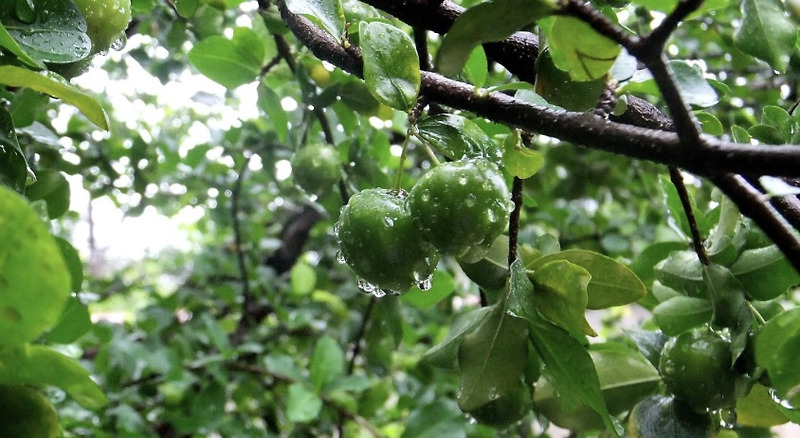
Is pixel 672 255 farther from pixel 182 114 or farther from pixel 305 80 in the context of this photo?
pixel 182 114

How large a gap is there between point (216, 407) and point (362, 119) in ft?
2.52

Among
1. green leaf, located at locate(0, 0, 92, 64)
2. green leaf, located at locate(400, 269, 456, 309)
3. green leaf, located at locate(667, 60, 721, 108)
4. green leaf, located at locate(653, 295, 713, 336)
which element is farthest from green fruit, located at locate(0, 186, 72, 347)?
green leaf, located at locate(400, 269, 456, 309)

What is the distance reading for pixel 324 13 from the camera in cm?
55

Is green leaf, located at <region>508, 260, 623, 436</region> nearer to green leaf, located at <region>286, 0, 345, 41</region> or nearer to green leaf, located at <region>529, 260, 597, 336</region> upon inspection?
green leaf, located at <region>529, 260, 597, 336</region>

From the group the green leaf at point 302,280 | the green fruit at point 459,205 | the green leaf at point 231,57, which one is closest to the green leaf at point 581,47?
the green fruit at point 459,205

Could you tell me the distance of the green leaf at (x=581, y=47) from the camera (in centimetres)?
38

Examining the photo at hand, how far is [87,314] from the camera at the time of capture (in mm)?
662

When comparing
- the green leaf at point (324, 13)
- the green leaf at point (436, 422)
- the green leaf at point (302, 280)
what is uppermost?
the green leaf at point (324, 13)

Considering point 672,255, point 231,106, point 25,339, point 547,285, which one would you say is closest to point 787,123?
point 672,255

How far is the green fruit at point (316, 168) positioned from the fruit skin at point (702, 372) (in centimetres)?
45

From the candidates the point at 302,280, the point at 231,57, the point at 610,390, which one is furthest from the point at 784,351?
the point at 302,280

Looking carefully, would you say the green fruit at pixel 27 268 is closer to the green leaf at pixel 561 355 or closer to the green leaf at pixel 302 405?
the green leaf at pixel 561 355

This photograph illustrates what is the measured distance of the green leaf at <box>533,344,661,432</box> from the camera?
2.20ft

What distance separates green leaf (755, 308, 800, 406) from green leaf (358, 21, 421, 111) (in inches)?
13.4
